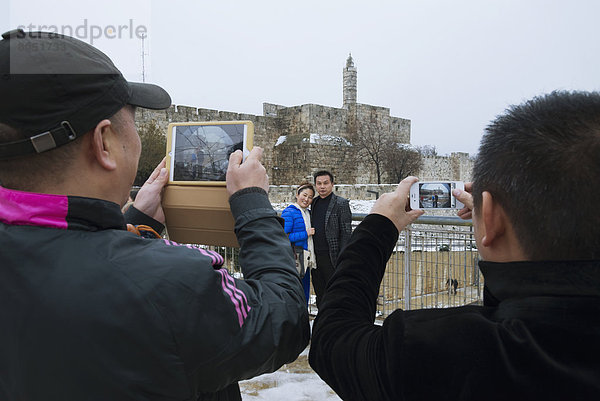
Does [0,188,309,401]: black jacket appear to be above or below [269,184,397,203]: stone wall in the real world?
above

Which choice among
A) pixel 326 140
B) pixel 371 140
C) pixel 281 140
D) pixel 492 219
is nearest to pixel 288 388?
pixel 492 219

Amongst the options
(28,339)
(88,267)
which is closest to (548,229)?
(88,267)

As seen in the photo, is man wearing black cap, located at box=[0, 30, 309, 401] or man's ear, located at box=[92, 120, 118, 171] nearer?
man wearing black cap, located at box=[0, 30, 309, 401]

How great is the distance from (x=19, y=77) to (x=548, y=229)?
1.01 metres

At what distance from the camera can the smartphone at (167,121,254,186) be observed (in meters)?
1.35

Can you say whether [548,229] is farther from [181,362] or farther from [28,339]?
[28,339]

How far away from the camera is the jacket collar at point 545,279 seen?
82 cm

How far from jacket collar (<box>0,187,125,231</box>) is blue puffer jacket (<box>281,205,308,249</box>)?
4221mm

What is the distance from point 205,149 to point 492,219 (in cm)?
81

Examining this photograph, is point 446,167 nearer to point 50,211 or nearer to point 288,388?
point 288,388

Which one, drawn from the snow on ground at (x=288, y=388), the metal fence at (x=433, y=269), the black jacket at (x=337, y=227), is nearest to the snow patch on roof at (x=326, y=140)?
the black jacket at (x=337, y=227)

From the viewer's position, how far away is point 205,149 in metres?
1.40

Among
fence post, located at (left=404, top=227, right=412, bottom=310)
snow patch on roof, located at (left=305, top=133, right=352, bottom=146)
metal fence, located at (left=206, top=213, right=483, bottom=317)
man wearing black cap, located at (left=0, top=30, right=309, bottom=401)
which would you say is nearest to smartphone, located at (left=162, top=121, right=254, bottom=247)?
man wearing black cap, located at (left=0, top=30, right=309, bottom=401)

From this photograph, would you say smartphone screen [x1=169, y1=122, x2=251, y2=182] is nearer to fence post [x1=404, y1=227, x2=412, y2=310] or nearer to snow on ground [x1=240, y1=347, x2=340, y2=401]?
snow on ground [x1=240, y1=347, x2=340, y2=401]
